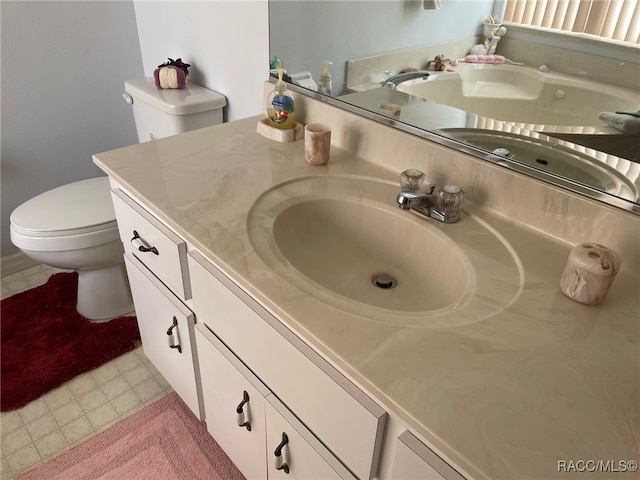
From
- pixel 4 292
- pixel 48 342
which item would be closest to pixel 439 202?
pixel 48 342

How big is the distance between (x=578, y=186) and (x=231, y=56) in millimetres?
1178

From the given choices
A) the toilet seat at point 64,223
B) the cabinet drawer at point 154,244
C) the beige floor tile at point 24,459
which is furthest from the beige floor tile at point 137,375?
the cabinet drawer at point 154,244

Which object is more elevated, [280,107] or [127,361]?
[280,107]

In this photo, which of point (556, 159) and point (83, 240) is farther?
point (83, 240)

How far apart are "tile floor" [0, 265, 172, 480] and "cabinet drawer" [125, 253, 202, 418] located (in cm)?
22

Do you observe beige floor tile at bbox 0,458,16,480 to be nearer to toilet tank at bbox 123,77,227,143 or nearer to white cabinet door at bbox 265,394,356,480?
white cabinet door at bbox 265,394,356,480

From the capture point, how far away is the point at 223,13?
1.54 meters

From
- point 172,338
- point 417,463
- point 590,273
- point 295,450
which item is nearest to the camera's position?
point 417,463

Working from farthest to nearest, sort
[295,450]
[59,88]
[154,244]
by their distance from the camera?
[59,88] < [154,244] < [295,450]

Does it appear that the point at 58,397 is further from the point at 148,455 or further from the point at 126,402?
the point at 148,455

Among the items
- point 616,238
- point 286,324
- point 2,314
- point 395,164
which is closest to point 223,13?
point 395,164

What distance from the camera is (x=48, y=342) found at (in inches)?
69.4

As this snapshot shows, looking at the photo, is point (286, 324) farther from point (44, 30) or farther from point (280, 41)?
point (44, 30)

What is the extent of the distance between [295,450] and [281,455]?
0.17 feet
